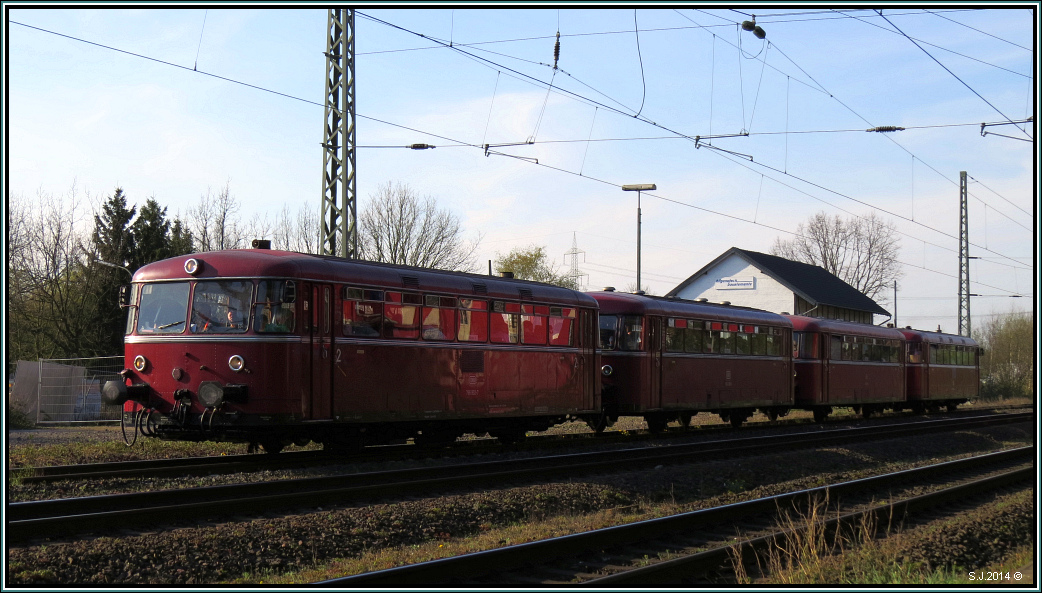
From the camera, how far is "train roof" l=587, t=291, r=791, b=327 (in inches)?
808

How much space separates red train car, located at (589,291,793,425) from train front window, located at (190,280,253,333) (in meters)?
9.60

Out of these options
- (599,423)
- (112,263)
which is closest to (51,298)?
(112,263)

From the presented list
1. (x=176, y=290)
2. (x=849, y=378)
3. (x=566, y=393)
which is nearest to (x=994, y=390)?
(x=849, y=378)

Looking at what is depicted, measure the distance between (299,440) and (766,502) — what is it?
735 centimetres

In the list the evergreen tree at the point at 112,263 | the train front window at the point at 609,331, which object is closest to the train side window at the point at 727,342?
the train front window at the point at 609,331

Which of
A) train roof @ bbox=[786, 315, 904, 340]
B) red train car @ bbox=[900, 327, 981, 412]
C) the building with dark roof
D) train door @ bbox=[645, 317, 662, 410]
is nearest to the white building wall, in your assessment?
the building with dark roof

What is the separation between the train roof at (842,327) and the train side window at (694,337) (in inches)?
238

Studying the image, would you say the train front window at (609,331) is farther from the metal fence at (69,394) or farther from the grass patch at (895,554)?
the metal fence at (69,394)

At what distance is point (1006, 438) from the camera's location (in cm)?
2356

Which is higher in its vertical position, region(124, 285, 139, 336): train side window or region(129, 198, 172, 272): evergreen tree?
region(129, 198, 172, 272): evergreen tree

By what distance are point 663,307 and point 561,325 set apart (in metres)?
3.85

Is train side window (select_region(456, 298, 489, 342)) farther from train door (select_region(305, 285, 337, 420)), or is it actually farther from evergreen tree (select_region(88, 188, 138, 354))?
evergreen tree (select_region(88, 188, 138, 354))

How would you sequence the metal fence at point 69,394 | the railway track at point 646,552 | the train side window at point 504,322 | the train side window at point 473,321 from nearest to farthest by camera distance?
the railway track at point 646,552 < the train side window at point 473,321 < the train side window at point 504,322 < the metal fence at point 69,394

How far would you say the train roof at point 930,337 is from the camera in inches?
1362
